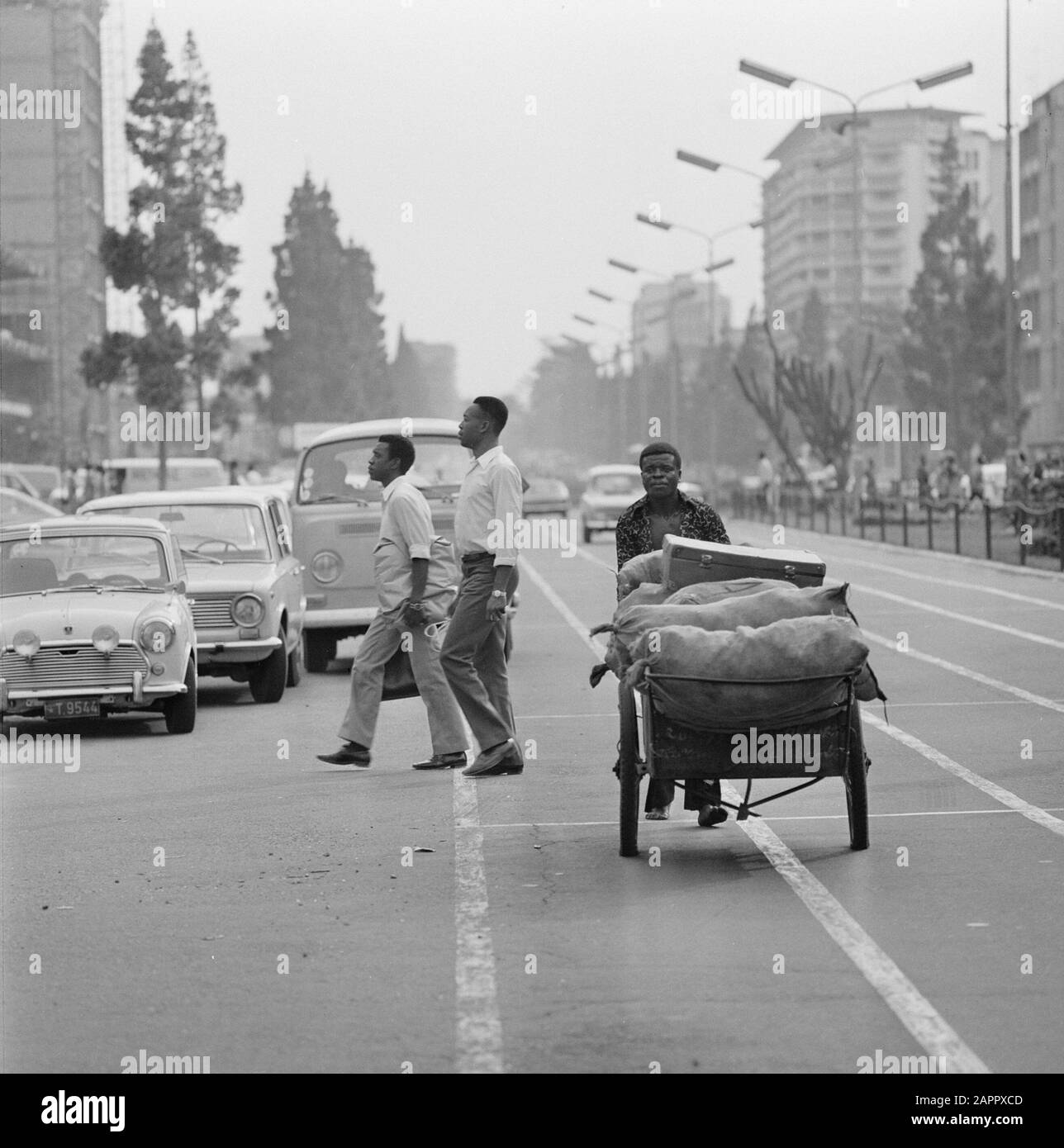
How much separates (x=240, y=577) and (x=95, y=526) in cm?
151

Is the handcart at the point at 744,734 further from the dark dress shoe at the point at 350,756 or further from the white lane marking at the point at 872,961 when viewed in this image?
the dark dress shoe at the point at 350,756

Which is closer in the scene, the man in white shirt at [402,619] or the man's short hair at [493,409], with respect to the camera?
the man's short hair at [493,409]

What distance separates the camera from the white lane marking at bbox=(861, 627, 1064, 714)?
49.0ft

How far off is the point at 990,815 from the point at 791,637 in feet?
6.25


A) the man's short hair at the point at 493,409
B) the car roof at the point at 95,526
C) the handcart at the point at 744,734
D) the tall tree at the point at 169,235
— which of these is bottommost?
the handcart at the point at 744,734

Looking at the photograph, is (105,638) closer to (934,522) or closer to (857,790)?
(857,790)

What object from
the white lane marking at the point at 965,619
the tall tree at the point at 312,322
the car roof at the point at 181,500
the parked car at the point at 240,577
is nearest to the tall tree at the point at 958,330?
the tall tree at the point at 312,322

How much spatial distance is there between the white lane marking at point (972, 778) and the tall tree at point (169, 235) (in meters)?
44.2

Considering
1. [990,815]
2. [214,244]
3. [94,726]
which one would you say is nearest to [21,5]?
[214,244]

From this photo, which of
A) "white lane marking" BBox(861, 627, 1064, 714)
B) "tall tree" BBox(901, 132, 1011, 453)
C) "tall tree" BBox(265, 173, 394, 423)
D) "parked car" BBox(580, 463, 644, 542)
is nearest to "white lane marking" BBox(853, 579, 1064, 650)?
"white lane marking" BBox(861, 627, 1064, 714)

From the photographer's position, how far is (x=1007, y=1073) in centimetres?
558

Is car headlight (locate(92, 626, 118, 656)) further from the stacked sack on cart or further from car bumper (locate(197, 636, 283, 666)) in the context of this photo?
the stacked sack on cart

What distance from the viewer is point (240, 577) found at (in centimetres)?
1636

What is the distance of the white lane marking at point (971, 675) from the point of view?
1492 centimetres
